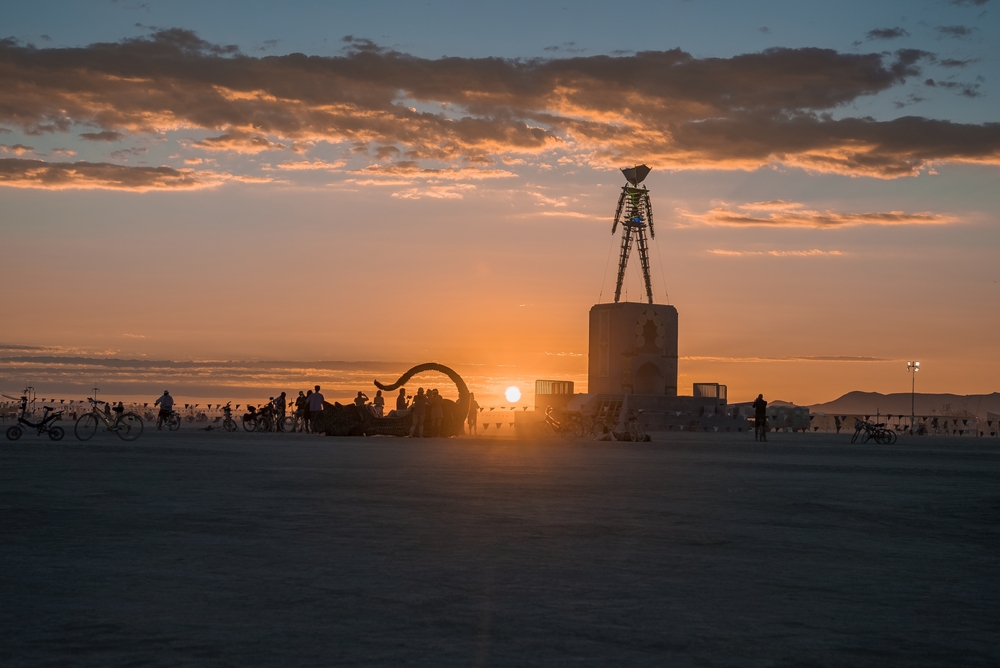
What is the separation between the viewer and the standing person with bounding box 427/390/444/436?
129 ft

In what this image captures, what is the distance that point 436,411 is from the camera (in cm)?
3975

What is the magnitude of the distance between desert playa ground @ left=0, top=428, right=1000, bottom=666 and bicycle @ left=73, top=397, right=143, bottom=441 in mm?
15320

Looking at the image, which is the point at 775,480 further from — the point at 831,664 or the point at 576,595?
the point at 831,664

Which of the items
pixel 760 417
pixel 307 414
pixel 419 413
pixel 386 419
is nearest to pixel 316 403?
pixel 307 414

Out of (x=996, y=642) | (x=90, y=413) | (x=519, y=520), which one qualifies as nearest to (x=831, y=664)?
(x=996, y=642)

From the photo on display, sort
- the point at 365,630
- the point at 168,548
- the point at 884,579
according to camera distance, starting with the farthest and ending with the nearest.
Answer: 1. the point at 168,548
2. the point at 884,579
3. the point at 365,630

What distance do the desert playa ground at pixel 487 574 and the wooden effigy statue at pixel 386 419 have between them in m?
24.6

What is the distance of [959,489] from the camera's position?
16.6 meters

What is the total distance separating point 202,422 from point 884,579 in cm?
6958

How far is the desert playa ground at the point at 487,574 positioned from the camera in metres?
5.41

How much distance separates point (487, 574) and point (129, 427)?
1004 inches

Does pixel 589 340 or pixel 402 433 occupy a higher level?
pixel 589 340

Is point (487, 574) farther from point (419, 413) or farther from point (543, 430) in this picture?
point (543, 430)

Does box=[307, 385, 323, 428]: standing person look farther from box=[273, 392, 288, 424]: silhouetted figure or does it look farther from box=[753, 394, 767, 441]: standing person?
box=[753, 394, 767, 441]: standing person
